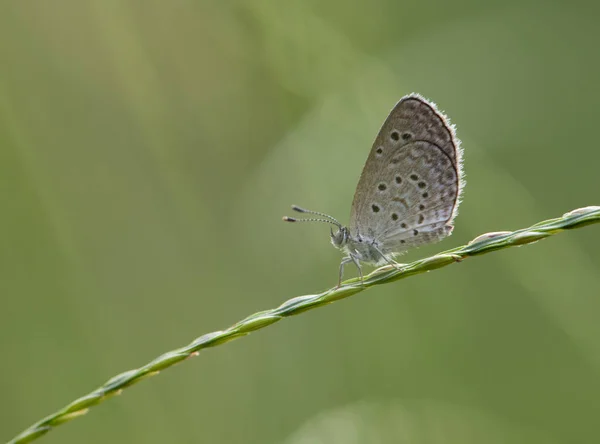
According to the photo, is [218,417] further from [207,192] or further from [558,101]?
[558,101]

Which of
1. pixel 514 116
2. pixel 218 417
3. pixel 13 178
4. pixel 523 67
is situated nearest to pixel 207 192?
pixel 13 178

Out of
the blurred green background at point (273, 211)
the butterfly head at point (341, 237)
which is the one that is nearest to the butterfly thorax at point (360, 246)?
the butterfly head at point (341, 237)

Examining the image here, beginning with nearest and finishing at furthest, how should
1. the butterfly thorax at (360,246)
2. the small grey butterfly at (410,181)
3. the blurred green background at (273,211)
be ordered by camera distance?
the small grey butterfly at (410,181), the butterfly thorax at (360,246), the blurred green background at (273,211)

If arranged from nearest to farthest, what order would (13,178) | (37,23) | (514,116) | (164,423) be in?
(164,423) → (13,178) → (37,23) → (514,116)

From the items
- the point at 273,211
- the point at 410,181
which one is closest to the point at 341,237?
the point at 410,181

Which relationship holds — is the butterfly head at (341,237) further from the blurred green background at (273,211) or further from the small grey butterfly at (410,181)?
the blurred green background at (273,211)
